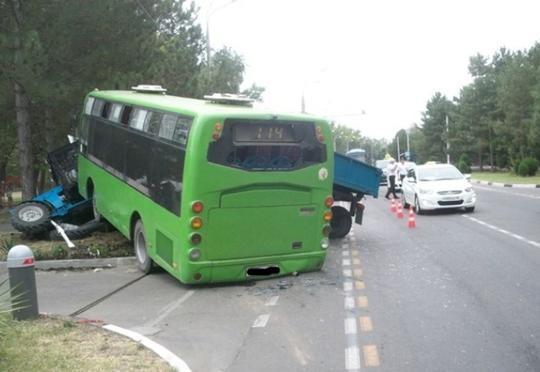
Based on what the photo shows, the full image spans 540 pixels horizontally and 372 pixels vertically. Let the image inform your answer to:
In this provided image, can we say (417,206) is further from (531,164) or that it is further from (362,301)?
(531,164)

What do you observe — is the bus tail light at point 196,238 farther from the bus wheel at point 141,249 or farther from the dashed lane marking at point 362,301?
the dashed lane marking at point 362,301

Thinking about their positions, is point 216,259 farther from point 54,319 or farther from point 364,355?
point 364,355

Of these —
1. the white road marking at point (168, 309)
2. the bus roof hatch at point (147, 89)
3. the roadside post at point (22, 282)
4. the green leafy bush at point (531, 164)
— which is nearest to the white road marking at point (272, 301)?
the white road marking at point (168, 309)

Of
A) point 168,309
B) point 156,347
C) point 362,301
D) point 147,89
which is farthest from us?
point 147,89

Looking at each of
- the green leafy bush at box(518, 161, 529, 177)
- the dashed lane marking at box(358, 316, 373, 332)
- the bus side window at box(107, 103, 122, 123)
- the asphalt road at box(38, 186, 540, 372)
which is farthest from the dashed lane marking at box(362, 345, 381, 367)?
the green leafy bush at box(518, 161, 529, 177)

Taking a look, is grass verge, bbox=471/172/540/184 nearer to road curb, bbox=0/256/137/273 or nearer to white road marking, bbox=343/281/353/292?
white road marking, bbox=343/281/353/292

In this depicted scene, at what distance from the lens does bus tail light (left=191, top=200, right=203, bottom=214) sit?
9.50 meters

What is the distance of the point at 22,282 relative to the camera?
25.4ft

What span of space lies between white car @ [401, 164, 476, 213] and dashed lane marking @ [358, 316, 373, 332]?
1327cm

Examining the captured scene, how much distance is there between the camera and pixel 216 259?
32.3 feet

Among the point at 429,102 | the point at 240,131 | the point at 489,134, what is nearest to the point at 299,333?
the point at 240,131

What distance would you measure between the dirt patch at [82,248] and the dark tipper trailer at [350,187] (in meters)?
5.23

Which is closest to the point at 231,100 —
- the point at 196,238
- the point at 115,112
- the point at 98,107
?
the point at 196,238

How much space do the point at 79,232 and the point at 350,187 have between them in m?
6.42
